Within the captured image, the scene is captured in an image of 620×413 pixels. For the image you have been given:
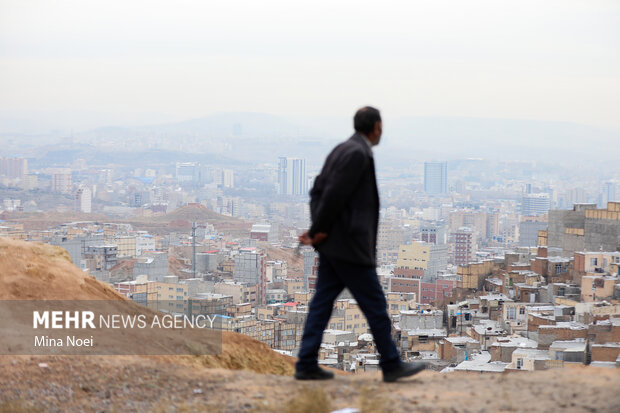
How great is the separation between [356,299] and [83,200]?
85161mm

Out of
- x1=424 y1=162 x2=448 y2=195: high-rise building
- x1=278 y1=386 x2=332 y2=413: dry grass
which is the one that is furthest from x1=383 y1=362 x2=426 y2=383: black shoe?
x1=424 y1=162 x2=448 y2=195: high-rise building

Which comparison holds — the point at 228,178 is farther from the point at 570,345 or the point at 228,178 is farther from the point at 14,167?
the point at 570,345

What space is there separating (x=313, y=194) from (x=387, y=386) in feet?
2.59

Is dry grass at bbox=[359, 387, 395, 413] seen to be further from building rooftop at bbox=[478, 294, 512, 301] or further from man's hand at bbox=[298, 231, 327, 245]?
building rooftop at bbox=[478, 294, 512, 301]

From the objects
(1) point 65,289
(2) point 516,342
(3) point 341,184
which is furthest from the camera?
(2) point 516,342

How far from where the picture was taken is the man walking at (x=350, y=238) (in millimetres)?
3477

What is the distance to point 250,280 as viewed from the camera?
154 ft

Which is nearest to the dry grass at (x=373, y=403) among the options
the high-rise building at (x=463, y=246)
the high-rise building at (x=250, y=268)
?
the high-rise building at (x=250, y=268)

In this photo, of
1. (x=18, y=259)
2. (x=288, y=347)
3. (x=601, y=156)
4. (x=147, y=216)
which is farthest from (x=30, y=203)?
(x=601, y=156)

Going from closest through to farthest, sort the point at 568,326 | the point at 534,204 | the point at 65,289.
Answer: the point at 65,289
the point at 568,326
the point at 534,204

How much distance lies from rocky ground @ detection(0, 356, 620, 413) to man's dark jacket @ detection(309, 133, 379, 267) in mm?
522

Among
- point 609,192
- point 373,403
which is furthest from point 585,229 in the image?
point 609,192

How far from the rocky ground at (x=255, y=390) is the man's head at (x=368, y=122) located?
3.22 feet

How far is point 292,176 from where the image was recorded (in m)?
111
